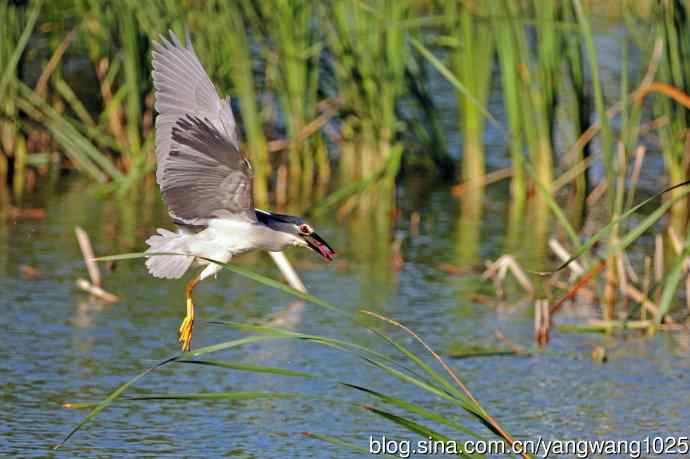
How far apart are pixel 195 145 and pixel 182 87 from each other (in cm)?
44

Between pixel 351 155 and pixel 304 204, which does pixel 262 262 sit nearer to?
pixel 304 204

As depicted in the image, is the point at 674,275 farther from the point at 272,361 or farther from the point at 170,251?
the point at 272,361

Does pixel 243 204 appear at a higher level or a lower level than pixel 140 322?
higher

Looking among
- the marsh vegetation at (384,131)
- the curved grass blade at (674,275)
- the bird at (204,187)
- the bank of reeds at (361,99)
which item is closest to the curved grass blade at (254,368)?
the bird at (204,187)

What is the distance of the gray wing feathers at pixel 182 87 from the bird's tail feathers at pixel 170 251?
23 cm

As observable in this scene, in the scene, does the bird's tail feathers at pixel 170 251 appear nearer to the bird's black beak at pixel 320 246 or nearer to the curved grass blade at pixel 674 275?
the bird's black beak at pixel 320 246

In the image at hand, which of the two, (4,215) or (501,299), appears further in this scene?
(4,215)

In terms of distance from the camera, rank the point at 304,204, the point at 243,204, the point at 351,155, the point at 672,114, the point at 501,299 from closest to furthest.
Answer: the point at 243,204 < the point at 501,299 < the point at 672,114 < the point at 304,204 < the point at 351,155

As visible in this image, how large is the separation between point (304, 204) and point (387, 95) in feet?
3.11

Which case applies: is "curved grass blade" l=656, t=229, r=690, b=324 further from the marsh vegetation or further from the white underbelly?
the marsh vegetation

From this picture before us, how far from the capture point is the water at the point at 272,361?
5.89 meters

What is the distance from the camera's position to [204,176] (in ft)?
16.7

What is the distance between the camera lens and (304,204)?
10.5m

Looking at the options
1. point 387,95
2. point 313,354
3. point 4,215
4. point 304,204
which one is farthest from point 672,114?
point 4,215
